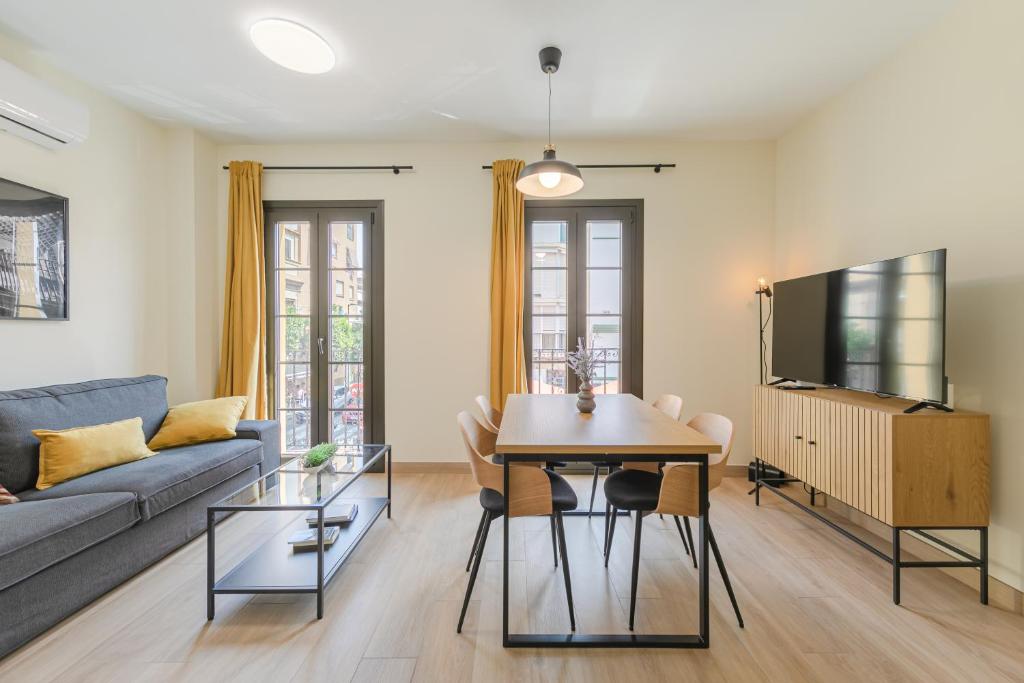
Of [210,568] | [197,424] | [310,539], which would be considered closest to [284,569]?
[310,539]

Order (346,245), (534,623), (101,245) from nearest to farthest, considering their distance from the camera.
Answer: (534,623), (101,245), (346,245)

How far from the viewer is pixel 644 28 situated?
246cm

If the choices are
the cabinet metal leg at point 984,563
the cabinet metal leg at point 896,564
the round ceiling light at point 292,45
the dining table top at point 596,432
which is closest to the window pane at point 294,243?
the round ceiling light at point 292,45

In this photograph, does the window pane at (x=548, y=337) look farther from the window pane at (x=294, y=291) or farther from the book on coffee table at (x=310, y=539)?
the book on coffee table at (x=310, y=539)

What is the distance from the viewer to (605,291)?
4020mm

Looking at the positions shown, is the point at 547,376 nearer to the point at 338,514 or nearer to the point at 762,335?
the point at 762,335

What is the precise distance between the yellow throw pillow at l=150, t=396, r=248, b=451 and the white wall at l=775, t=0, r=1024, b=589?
14.6ft

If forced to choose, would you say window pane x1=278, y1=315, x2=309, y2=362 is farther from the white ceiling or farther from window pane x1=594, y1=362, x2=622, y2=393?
window pane x1=594, y1=362, x2=622, y2=393

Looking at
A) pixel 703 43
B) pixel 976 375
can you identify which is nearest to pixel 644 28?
pixel 703 43

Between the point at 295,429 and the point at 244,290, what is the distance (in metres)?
1.32

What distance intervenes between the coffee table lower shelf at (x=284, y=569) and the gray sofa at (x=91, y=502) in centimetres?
55

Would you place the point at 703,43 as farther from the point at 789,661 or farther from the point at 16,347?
the point at 16,347

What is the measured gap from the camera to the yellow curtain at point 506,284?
12.5 feet

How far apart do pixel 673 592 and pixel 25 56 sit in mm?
4766
